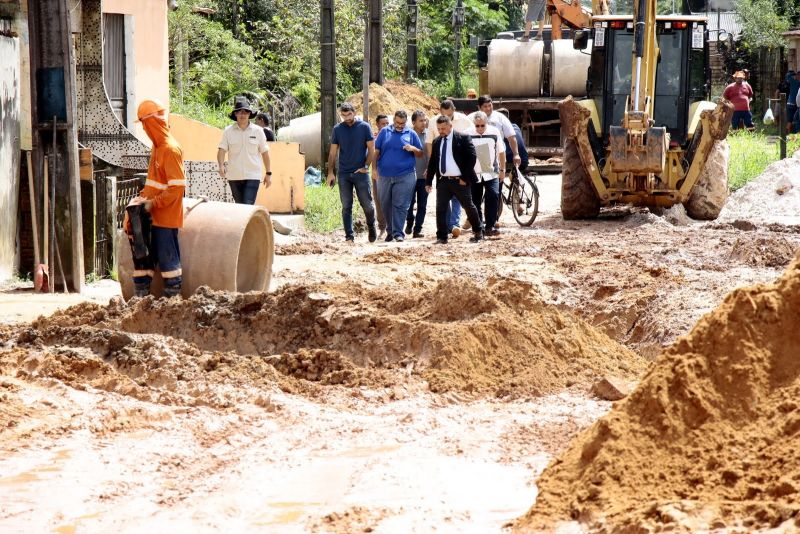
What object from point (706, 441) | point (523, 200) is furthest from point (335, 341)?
point (523, 200)

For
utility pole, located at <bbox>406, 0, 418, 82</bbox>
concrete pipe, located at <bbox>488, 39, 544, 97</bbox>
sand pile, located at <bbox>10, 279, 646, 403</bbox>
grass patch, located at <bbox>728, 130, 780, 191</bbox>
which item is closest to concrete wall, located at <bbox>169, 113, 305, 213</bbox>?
grass patch, located at <bbox>728, 130, 780, 191</bbox>

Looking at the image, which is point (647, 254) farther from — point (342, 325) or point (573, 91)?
point (573, 91)

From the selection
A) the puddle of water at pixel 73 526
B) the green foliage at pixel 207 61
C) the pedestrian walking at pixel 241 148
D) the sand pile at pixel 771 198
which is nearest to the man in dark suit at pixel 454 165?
the pedestrian walking at pixel 241 148

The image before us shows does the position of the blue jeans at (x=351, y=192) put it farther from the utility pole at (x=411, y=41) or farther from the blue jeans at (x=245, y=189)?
the utility pole at (x=411, y=41)

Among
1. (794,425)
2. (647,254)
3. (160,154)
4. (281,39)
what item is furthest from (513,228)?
(281,39)

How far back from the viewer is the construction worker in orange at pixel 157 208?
9250mm

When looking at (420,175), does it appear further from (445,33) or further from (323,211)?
(445,33)

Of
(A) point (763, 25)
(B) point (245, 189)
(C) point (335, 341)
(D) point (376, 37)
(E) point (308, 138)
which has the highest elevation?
(A) point (763, 25)

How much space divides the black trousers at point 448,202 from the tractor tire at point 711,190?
145 inches

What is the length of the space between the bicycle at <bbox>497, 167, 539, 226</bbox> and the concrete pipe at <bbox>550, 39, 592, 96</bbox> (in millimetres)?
9325

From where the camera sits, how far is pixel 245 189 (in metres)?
13.1

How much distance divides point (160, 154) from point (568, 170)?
8.78 m

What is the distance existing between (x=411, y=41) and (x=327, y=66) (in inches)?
737

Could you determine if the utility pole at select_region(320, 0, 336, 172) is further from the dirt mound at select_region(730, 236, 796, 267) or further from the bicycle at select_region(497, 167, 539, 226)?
the dirt mound at select_region(730, 236, 796, 267)
